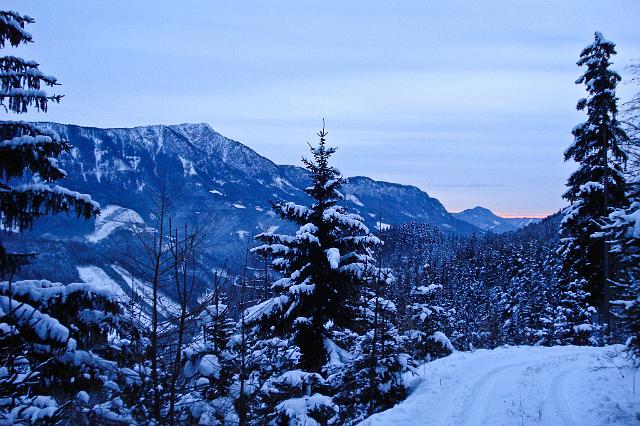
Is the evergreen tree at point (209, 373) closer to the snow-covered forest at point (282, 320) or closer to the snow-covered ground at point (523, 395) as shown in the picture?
the snow-covered forest at point (282, 320)

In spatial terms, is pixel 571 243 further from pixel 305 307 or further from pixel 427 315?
pixel 305 307

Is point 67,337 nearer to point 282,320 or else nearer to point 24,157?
point 24,157

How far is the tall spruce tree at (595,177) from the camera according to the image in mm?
19078

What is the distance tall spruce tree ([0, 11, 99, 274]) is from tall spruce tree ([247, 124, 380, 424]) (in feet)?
23.6

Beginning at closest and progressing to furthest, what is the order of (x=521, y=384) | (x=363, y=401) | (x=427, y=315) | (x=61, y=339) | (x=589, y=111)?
(x=61, y=339) < (x=521, y=384) < (x=363, y=401) < (x=427, y=315) < (x=589, y=111)

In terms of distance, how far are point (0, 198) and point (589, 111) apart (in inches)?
884

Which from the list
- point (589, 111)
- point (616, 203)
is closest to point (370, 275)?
point (616, 203)

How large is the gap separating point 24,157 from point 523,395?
1187 centimetres

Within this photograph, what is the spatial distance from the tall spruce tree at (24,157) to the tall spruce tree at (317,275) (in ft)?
23.6

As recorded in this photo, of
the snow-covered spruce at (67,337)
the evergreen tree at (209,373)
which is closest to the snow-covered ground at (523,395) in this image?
the evergreen tree at (209,373)

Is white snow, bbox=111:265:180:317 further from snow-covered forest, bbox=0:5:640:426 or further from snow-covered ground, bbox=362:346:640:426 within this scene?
snow-covered ground, bbox=362:346:640:426

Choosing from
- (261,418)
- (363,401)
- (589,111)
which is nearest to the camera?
(261,418)

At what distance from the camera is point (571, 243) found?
20.9m

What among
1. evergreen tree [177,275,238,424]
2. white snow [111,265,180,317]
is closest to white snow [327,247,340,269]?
evergreen tree [177,275,238,424]
